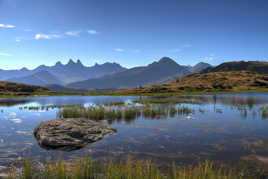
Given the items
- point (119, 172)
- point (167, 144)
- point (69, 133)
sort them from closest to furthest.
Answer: point (119, 172), point (167, 144), point (69, 133)

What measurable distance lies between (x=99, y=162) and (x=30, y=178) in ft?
13.6

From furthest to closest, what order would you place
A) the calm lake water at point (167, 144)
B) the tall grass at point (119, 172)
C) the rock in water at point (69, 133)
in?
the rock in water at point (69, 133)
the calm lake water at point (167, 144)
the tall grass at point (119, 172)

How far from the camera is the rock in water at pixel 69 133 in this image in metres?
16.5

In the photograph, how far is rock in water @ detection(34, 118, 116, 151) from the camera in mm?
16531

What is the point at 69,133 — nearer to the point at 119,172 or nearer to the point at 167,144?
the point at 167,144

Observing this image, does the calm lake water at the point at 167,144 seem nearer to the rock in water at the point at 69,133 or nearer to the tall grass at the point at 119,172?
the rock in water at the point at 69,133

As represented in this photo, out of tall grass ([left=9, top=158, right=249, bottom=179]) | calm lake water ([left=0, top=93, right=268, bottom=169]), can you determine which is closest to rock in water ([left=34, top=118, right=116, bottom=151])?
calm lake water ([left=0, top=93, right=268, bottom=169])

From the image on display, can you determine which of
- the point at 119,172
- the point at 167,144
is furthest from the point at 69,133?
the point at 119,172

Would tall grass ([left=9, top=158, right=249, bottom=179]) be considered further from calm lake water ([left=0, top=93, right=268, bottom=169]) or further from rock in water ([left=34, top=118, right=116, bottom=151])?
rock in water ([left=34, top=118, right=116, bottom=151])

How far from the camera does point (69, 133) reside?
59.4 feet

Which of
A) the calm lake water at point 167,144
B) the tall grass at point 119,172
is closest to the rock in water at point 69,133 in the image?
the calm lake water at point 167,144

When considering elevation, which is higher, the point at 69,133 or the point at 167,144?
the point at 69,133

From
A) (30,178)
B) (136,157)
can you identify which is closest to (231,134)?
(136,157)

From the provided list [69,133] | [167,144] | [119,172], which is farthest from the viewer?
[69,133]
